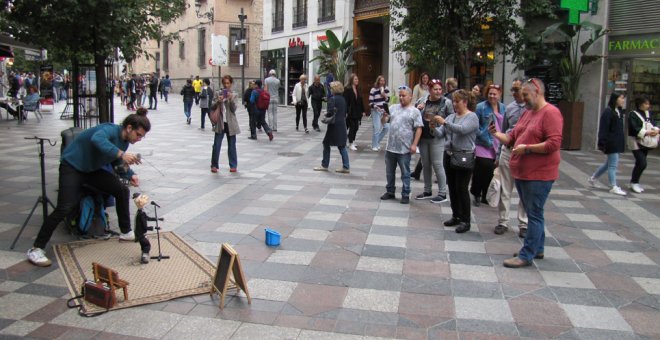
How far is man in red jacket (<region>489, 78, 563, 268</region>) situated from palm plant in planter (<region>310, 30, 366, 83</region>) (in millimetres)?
18156

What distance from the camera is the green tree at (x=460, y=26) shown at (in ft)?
46.0

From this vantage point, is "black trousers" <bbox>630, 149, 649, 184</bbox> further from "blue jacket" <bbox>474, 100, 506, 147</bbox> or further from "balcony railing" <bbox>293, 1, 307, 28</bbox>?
"balcony railing" <bbox>293, 1, 307, 28</bbox>

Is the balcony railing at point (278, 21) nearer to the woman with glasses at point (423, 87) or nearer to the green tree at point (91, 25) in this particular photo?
the woman with glasses at point (423, 87)

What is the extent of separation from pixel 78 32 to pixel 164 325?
16.7 ft

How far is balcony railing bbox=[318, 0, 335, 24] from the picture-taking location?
27.0m

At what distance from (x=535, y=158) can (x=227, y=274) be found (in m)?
3.10

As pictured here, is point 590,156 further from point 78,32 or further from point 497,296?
A: point 78,32

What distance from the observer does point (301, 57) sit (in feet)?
98.6

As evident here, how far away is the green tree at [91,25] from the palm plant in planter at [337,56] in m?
14.9

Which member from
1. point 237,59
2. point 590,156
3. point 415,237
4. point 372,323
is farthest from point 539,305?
point 237,59

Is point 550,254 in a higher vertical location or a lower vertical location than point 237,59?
lower

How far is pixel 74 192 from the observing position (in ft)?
18.1

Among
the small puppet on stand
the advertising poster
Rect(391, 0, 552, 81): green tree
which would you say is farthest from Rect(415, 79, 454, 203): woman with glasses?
the advertising poster

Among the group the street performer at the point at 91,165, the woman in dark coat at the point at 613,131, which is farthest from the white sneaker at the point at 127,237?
the woman in dark coat at the point at 613,131
